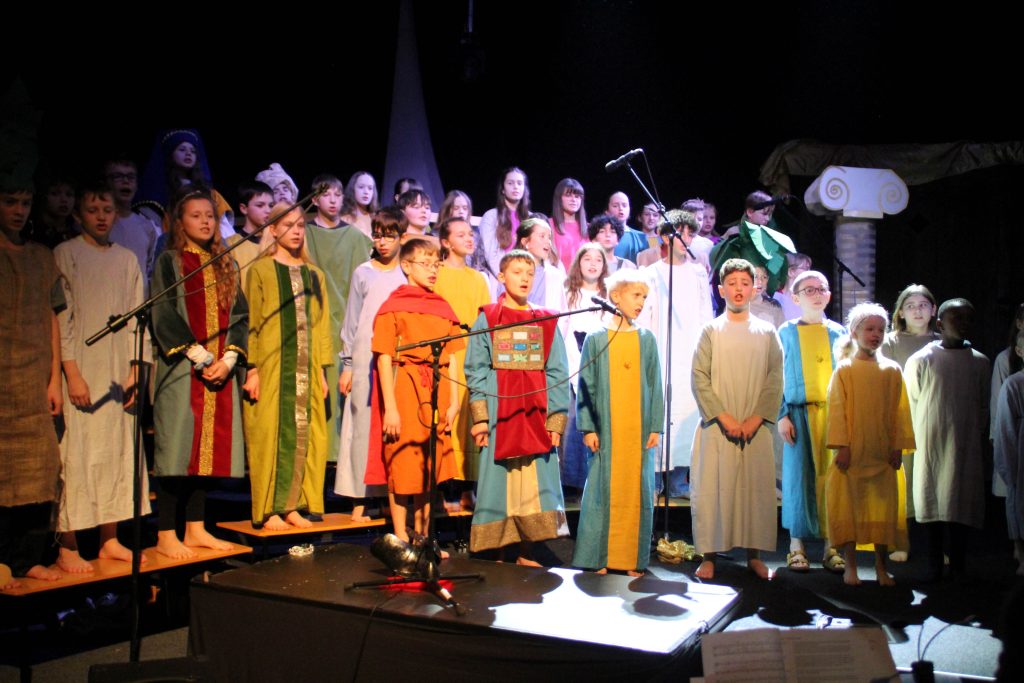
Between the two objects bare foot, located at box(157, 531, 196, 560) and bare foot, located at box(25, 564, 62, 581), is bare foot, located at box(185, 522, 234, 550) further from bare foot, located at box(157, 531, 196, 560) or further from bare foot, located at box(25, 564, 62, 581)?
bare foot, located at box(25, 564, 62, 581)

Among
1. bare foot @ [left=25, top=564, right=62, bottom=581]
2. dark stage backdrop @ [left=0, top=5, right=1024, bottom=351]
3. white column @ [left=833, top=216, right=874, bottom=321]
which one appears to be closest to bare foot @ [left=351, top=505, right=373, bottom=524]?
bare foot @ [left=25, top=564, right=62, bottom=581]

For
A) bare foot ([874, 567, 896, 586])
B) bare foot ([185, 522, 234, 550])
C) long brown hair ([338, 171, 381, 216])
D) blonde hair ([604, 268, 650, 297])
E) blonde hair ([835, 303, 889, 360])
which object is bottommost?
bare foot ([874, 567, 896, 586])

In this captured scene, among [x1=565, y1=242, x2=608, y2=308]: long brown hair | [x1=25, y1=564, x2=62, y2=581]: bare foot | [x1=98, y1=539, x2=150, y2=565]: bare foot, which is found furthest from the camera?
[x1=565, y1=242, x2=608, y2=308]: long brown hair

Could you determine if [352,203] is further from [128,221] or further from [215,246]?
[215,246]

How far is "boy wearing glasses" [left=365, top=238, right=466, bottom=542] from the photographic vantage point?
14.2 ft

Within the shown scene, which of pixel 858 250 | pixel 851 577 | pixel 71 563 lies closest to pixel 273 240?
pixel 71 563

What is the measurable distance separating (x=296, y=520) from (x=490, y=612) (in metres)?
1.94

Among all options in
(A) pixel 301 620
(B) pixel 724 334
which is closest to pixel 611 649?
(A) pixel 301 620

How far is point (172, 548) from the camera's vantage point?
416cm

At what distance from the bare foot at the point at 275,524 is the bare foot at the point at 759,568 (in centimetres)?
249

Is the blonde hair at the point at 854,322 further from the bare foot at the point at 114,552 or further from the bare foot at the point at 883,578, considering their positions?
the bare foot at the point at 114,552

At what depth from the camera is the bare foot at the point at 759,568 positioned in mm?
4902

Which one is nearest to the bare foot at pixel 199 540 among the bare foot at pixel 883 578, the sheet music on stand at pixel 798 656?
the sheet music on stand at pixel 798 656

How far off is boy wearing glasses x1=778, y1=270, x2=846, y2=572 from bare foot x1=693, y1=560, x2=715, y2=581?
61 cm
